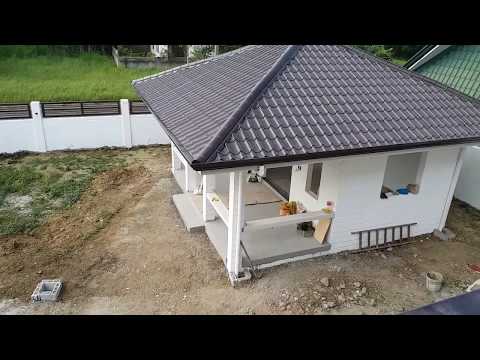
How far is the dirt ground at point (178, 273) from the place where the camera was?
629 cm

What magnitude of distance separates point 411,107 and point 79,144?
11.1 meters

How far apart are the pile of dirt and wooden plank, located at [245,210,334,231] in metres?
2.95

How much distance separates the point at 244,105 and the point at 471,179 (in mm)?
7735

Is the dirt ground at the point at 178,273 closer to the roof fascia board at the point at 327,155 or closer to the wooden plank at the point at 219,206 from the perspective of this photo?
the wooden plank at the point at 219,206

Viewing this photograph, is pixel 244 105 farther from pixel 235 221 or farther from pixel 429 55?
pixel 429 55

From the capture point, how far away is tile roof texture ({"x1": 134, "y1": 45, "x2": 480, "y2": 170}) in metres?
5.89

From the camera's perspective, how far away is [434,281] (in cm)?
674

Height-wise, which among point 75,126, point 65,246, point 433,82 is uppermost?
point 433,82

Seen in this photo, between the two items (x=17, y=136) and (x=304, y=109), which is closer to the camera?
(x=304, y=109)

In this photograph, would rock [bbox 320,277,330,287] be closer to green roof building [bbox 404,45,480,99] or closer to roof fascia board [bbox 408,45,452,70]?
green roof building [bbox 404,45,480,99]

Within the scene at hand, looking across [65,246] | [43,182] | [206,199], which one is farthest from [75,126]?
[206,199]

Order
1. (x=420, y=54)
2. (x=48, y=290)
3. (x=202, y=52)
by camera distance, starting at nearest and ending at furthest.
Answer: (x=48, y=290) → (x=420, y=54) → (x=202, y=52)
